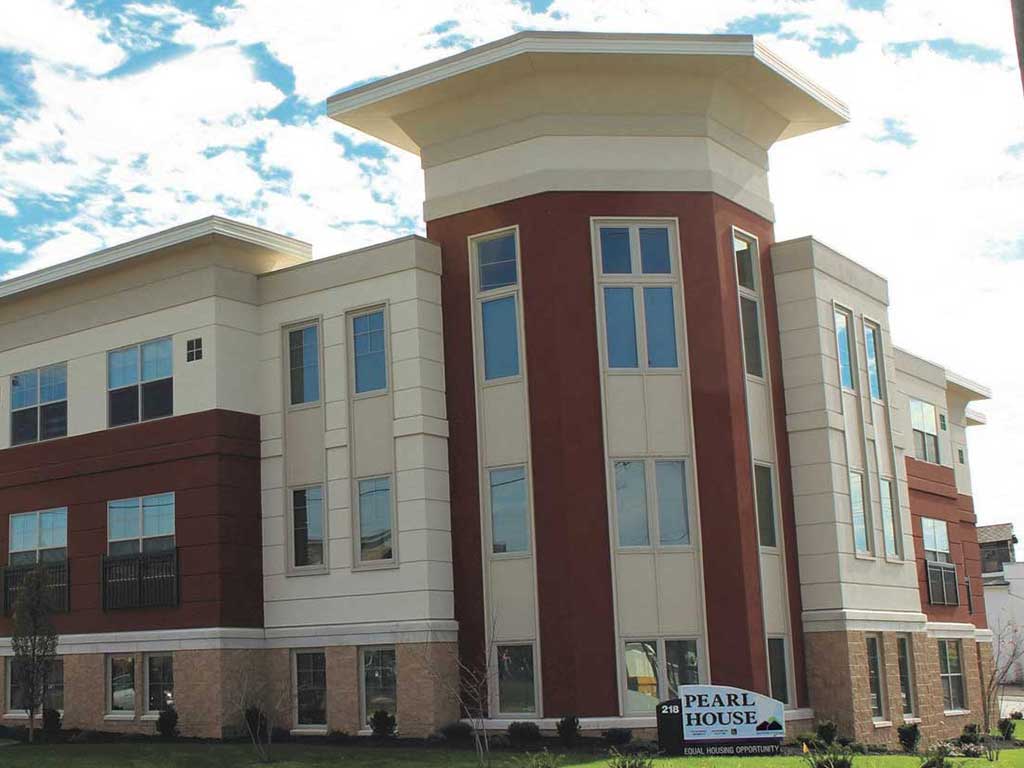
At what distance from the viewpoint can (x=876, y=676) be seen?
28422mm

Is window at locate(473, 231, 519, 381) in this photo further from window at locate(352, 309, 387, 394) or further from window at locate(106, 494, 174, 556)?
window at locate(106, 494, 174, 556)

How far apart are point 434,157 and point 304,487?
7.80 metres

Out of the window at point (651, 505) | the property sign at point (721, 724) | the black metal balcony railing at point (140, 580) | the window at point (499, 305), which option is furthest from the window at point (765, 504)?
the black metal balcony railing at point (140, 580)

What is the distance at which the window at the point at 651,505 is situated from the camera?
1020 inches

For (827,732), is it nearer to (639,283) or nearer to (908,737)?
(908,737)

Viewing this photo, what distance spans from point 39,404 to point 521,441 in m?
13.5

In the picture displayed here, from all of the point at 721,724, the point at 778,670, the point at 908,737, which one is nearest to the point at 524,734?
the point at 721,724

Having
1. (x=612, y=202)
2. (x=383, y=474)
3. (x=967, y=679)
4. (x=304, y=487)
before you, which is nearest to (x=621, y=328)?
(x=612, y=202)

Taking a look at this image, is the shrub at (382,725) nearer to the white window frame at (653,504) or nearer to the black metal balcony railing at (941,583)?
the white window frame at (653,504)

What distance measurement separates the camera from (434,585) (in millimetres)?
26578

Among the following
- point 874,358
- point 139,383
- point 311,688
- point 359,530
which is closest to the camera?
point 359,530

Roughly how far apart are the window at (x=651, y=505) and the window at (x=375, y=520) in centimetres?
494

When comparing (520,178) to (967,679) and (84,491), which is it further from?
(967,679)

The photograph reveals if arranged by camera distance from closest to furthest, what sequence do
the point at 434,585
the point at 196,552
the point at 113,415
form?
the point at 434,585
the point at 196,552
the point at 113,415
